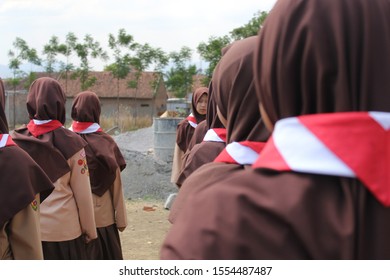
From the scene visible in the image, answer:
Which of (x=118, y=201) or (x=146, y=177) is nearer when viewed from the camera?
(x=118, y=201)

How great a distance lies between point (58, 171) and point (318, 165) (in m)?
2.99

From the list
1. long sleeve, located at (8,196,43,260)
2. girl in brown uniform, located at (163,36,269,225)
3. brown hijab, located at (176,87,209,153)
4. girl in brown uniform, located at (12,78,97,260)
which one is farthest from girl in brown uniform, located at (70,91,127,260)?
girl in brown uniform, located at (163,36,269,225)

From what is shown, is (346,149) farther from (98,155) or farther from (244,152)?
(98,155)

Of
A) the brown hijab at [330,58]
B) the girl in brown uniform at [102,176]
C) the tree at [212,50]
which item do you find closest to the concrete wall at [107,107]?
the tree at [212,50]

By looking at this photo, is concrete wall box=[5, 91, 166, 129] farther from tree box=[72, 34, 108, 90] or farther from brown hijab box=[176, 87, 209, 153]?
brown hijab box=[176, 87, 209, 153]

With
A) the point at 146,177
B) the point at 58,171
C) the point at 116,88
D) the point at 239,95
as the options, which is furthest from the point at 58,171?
the point at 116,88

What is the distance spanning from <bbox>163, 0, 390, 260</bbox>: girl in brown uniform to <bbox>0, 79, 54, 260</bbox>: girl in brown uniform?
158 centimetres

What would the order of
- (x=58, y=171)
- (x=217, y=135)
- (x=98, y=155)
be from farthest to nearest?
(x=98, y=155) → (x=58, y=171) → (x=217, y=135)

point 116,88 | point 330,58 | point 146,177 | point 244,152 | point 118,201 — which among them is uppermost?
point 330,58

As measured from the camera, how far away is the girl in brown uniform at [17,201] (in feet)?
8.23

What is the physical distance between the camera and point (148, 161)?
34.7 ft

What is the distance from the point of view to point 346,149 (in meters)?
1.08

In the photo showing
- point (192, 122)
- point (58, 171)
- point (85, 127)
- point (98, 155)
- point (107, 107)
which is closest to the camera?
point (58, 171)

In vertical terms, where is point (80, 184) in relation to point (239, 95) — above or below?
below
